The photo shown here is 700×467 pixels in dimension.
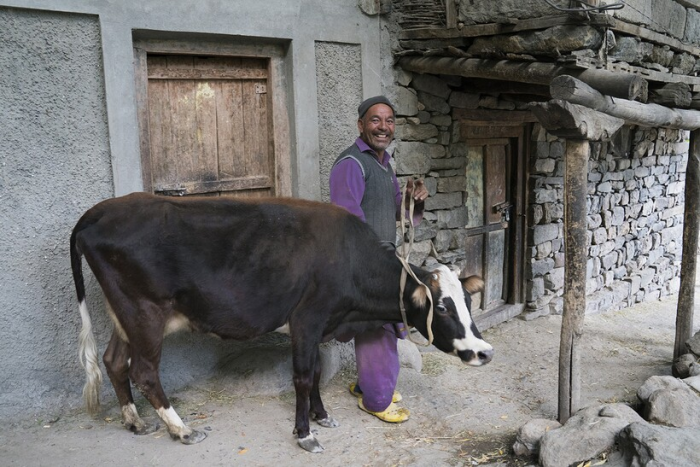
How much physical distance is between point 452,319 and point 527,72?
198 cm

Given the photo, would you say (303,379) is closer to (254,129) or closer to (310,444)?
(310,444)

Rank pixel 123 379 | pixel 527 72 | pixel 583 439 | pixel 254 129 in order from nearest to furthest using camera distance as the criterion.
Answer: pixel 583 439 < pixel 123 379 < pixel 527 72 < pixel 254 129

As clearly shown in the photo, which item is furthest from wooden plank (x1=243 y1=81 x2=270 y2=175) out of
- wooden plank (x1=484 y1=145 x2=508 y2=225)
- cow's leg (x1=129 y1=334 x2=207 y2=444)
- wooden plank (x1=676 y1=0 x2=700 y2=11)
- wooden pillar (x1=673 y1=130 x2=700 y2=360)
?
wooden plank (x1=676 y1=0 x2=700 y2=11)

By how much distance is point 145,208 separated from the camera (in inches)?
137

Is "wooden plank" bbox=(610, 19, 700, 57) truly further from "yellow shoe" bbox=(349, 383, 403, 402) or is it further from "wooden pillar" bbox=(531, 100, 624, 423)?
"yellow shoe" bbox=(349, 383, 403, 402)

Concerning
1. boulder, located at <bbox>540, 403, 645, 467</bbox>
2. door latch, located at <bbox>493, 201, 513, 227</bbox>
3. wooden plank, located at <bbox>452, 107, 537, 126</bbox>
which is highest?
wooden plank, located at <bbox>452, 107, 537, 126</bbox>

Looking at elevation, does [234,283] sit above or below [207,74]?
below

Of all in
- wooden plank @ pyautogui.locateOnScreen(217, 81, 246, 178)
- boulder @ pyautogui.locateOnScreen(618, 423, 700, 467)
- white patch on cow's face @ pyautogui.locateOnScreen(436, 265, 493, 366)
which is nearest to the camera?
boulder @ pyautogui.locateOnScreen(618, 423, 700, 467)

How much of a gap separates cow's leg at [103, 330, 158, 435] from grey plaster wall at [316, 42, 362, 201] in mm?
1987

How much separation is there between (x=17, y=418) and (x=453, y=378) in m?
3.20

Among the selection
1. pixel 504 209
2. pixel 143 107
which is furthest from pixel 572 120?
pixel 504 209

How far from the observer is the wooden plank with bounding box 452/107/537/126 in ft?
19.6

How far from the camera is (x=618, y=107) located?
3861mm

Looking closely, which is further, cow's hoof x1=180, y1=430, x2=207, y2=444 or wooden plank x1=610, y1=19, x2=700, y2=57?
wooden plank x1=610, y1=19, x2=700, y2=57
